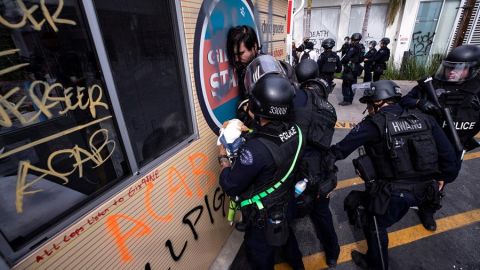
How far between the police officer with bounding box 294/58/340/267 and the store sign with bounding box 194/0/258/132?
690 mm

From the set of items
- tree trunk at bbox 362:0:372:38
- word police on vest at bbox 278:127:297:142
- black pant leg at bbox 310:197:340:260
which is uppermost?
tree trunk at bbox 362:0:372:38

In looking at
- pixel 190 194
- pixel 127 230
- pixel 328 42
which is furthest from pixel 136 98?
pixel 328 42

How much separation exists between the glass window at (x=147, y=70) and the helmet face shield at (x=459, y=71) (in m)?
2.93

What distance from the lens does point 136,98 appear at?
4.78ft

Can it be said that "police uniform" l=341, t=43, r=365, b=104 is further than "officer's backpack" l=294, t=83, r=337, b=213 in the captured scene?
Yes

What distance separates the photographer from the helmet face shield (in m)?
2.64

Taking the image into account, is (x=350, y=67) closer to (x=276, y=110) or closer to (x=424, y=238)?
(x=424, y=238)

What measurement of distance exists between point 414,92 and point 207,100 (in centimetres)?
267

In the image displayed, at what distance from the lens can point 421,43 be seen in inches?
420

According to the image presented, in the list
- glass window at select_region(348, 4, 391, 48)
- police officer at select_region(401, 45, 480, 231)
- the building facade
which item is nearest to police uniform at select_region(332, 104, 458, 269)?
police officer at select_region(401, 45, 480, 231)

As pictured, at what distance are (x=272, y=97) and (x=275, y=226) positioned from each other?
972 millimetres

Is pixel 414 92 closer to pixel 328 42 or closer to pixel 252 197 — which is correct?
pixel 252 197

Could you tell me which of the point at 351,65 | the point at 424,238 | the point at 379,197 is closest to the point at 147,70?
the point at 379,197

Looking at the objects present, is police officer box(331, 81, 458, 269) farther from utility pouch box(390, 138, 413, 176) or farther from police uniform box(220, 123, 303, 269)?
police uniform box(220, 123, 303, 269)
